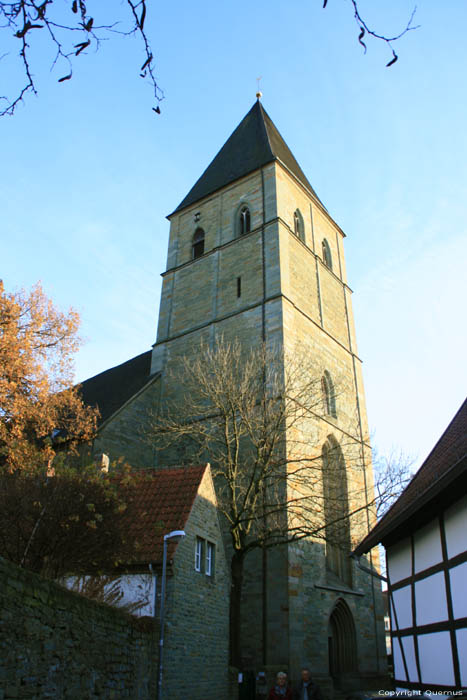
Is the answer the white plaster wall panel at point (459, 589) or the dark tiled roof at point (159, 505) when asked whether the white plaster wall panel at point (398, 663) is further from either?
the dark tiled roof at point (159, 505)

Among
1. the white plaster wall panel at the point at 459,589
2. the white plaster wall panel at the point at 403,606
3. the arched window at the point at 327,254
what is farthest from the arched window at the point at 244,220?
the white plaster wall panel at the point at 459,589

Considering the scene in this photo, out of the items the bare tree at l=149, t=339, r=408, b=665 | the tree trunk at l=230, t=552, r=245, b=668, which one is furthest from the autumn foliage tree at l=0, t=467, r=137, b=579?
the bare tree at l=149, t=339, r=408, b=665

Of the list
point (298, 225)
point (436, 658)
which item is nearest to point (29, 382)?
point (436, 658)

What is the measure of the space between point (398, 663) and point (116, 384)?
57.5 ft

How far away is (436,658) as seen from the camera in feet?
25.4

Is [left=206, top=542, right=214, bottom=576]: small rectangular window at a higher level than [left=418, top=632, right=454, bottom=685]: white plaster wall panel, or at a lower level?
higher

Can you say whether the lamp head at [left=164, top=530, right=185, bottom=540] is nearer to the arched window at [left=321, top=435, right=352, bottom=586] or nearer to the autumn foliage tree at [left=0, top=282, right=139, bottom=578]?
the autumn foliage tree at [left=0, top=282, right=139, bottom=578]

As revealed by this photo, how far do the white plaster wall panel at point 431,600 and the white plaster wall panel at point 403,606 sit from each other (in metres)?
0.38

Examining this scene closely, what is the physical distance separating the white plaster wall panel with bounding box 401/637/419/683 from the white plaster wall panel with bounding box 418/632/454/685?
0.30 meters

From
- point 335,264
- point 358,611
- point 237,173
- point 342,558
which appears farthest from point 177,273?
point 358,611

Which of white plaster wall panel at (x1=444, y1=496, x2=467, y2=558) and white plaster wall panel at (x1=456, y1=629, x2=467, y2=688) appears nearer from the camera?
white plaster wall panel at (x1=456, y1=629, x2=467, y2=688)

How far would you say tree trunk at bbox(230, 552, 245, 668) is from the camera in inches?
485

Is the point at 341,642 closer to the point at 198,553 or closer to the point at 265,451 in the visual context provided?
the point at 265,451

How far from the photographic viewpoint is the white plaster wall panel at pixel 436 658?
289 inches
